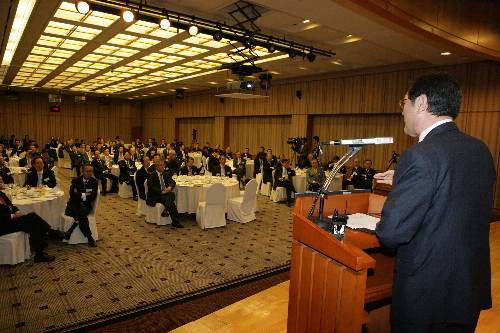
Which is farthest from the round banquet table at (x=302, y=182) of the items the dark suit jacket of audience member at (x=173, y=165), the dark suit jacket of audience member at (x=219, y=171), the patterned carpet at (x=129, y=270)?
the dark suit jacket of audience member at (x=173, y=165)

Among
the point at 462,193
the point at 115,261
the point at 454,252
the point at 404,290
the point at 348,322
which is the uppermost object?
the point at 462,193

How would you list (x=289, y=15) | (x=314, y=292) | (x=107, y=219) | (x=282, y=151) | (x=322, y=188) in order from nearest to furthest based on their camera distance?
(x=314, y=292), (x=322, y=188), (x=289, y=15), (x=107, y=219), (x=282, y=151)

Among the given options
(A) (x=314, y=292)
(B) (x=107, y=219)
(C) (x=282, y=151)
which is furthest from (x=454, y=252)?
(C) (x=282, y=151)

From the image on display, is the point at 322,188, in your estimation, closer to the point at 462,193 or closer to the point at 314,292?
the point at 314,292

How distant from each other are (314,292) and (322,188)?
603mm

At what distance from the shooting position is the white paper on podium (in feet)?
6.59

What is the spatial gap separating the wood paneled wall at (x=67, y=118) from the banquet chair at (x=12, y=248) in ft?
65.6

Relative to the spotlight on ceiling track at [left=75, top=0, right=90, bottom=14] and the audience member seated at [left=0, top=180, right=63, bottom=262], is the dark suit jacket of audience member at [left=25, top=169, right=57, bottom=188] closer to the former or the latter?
the audience member seated at [left=0, top=180, right=63, bottom=262]

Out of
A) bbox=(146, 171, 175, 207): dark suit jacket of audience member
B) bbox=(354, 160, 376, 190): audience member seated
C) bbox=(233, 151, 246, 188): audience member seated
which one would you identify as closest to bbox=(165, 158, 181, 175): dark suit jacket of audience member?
bbox=(233, 151, 246, 188): audience member seated

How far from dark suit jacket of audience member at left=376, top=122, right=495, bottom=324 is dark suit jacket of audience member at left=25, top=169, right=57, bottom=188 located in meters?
7.21

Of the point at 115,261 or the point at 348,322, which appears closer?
the point at 348,322

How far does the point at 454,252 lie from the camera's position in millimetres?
1255

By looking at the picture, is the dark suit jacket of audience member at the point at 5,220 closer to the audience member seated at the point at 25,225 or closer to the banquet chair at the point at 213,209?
the audience member seated at the point at 25,225

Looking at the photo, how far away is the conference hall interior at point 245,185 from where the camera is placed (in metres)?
1.86
